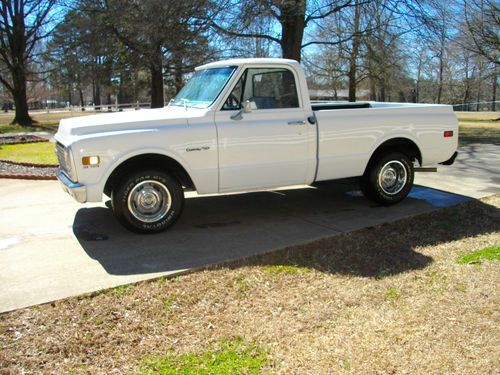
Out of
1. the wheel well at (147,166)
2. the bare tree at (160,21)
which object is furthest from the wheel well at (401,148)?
the bare tree at (160,21)

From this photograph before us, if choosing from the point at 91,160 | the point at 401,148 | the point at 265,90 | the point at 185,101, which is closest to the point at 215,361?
the point at 91,160

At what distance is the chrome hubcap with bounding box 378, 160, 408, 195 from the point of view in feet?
23.4

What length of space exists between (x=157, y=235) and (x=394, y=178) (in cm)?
358

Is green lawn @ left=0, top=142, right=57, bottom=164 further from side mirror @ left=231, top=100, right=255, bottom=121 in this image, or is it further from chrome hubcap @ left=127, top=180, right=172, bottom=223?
side mirror @ left=231, top=100, right=255, bottom=121

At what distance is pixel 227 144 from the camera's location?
588cm

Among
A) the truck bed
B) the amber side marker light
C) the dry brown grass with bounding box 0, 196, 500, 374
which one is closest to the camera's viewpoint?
the dry brown grass with bounding box 0, 196, 500, 374

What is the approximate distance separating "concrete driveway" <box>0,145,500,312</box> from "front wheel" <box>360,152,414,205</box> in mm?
173

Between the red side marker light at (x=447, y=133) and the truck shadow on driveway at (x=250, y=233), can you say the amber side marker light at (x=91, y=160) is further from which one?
the red side marker light at (x=447, y=133)

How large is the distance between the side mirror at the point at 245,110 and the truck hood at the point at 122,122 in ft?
1.22

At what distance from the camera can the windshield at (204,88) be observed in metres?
6.10

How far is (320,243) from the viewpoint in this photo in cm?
550

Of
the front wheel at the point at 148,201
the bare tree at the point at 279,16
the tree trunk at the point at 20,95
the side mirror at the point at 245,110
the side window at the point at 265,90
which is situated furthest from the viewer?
the tree trunk at the point at 20,95

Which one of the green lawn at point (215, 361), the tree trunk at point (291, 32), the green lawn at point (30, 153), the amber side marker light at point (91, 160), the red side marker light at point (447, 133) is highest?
the tree trunk at point (291, 32)

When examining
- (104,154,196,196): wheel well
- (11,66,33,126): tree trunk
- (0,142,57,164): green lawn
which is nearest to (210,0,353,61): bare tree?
(0,142,57,164): green lawn
